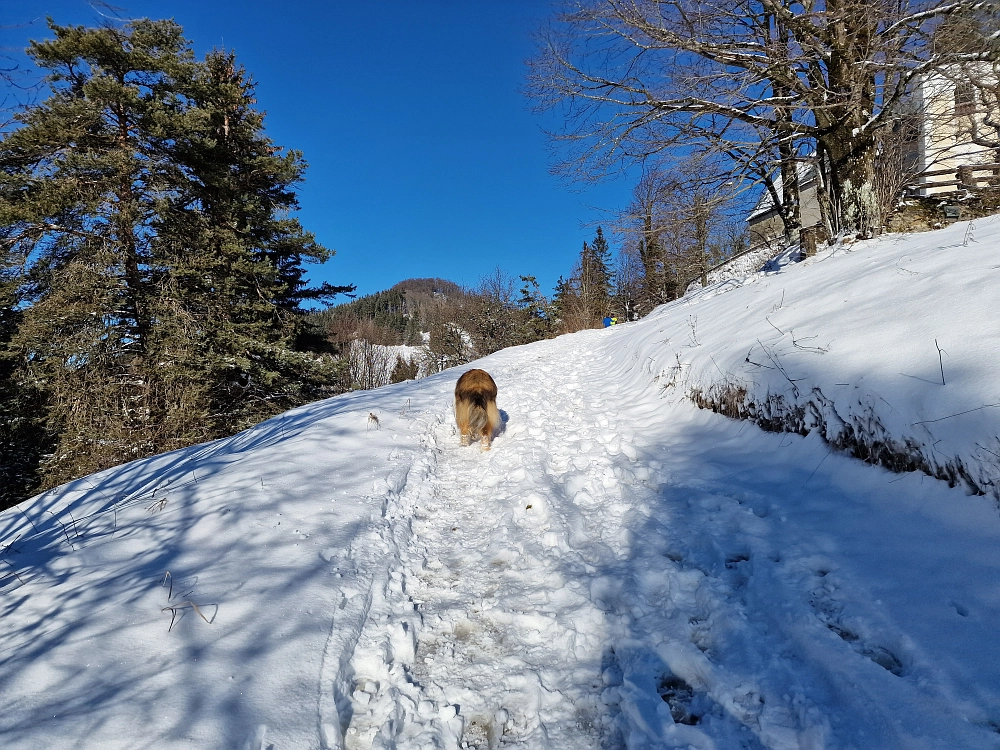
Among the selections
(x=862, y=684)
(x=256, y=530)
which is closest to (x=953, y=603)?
(x=862, y=684)

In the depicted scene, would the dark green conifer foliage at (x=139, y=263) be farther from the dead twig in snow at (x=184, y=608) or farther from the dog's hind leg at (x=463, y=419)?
the dead twig in snow at (x=184, y=608)

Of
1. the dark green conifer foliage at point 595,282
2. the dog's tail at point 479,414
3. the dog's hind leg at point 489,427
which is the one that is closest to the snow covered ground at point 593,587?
the dog's hind leg at point 489,427

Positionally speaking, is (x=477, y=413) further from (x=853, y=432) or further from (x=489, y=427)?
(x=853, y=432)

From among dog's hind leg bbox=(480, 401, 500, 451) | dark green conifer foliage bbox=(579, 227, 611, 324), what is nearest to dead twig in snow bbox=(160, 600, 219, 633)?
dog's hind leg bbox=(480, 401, 500, 451)

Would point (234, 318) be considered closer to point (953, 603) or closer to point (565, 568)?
point (565, 568)

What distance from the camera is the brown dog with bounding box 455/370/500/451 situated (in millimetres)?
4789

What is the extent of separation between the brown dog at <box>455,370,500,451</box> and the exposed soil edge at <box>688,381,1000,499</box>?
95.5 inches

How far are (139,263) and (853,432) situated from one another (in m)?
16.3

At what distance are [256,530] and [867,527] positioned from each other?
3.40 metres

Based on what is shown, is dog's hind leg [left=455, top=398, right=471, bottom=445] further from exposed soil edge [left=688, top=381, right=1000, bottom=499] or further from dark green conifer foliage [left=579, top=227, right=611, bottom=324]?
dark green conifer foliage [left=579, top=227, right=611, bottom=324]

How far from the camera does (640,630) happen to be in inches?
70.9

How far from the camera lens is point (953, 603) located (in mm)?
1455

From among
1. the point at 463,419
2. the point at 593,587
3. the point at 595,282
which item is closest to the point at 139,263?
the point at 463,419

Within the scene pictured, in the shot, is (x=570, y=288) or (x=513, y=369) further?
(x=570, y=288)
